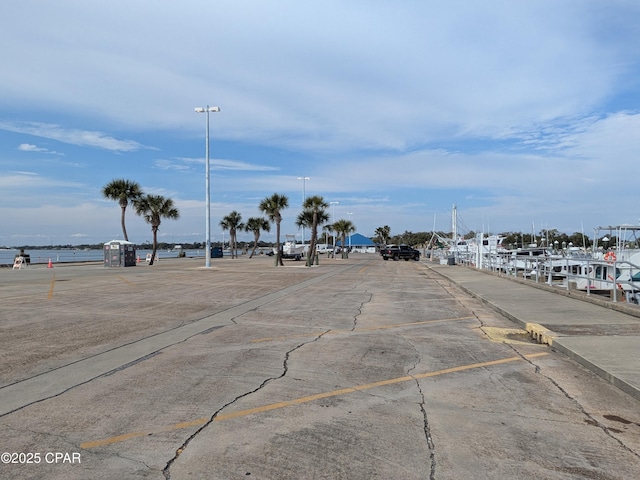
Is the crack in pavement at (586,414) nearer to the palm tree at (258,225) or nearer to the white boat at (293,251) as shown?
the white boat at (293,251)

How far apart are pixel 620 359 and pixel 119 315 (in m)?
10.7

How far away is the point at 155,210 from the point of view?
50.0 m

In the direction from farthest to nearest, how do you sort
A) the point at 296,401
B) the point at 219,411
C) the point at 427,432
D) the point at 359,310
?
the point at 359,310
the point at 296,401
the point at 219,411
the point at 427,432

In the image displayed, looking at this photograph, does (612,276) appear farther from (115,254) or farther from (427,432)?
(115,254)

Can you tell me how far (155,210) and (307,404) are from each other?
155ft

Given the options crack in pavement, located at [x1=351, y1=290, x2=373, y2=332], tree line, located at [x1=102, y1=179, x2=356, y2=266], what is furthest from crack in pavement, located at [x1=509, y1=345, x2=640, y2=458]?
tree line, located at [x1=102, y1=179, x2=356, y2=266]

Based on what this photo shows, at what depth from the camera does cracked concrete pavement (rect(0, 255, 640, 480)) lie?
424 centimetres

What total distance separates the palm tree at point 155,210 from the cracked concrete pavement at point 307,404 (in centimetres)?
3998

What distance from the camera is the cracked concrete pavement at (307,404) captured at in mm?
4238

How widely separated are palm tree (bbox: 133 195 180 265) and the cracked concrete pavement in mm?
39980

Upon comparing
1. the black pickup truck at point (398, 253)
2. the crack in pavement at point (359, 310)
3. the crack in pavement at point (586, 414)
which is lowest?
the crack in pavement at point (586, 414)

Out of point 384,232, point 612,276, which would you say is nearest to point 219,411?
point 612,276

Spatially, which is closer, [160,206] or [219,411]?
[219,411]

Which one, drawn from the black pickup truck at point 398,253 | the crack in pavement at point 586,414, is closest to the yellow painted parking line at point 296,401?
the crack in pavement at point 586,414
